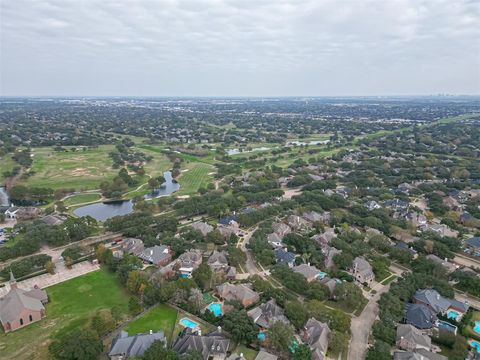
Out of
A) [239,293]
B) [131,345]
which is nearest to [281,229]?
[239,293]

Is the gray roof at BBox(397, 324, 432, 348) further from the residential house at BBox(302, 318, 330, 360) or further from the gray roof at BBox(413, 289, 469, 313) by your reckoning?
the residential house at BBox(302, 318, 330, 360)

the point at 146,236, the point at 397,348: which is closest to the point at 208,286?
the point at 146,236

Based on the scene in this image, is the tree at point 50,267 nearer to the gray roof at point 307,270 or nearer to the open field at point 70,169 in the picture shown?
the gray roof at point 307,270

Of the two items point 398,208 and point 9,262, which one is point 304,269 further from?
point 9,262

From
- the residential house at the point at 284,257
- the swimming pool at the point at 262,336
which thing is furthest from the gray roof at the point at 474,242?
the swimming pool at the point at 262,336

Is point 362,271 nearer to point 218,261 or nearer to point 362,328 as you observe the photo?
point 362,328
